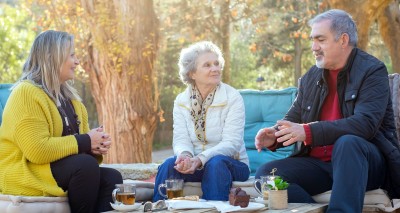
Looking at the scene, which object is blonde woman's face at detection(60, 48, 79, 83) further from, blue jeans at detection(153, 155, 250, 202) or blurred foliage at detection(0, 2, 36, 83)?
blurred foliage at detection(0, 2, 36, 83)

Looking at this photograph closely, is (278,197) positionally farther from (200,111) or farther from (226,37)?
(226,37)

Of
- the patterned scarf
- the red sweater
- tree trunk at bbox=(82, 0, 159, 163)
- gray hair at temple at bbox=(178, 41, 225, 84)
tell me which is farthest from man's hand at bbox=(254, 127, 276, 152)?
tree trunk at bbox=(82, 0, 159, 163)

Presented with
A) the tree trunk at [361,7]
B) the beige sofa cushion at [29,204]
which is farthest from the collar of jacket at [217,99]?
the tree trunk at [361,7]

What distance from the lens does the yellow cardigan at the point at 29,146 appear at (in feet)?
12.7

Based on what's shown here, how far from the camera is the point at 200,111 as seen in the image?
4781 millimetres

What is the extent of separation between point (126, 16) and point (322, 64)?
389cm

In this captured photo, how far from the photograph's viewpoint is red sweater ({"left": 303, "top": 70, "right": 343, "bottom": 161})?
13.7ft

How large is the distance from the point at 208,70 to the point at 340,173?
141 centimetres

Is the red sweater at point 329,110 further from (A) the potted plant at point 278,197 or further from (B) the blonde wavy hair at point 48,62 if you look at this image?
(B) the blonde wavy hair at point 48,62

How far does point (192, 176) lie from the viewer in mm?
4531

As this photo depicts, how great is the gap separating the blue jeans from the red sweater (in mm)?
511

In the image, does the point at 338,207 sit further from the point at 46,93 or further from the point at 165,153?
the point at 165,153

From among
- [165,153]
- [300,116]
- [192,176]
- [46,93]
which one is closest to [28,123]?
[46,93]

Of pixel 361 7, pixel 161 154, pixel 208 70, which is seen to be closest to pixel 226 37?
pixel 161 154
